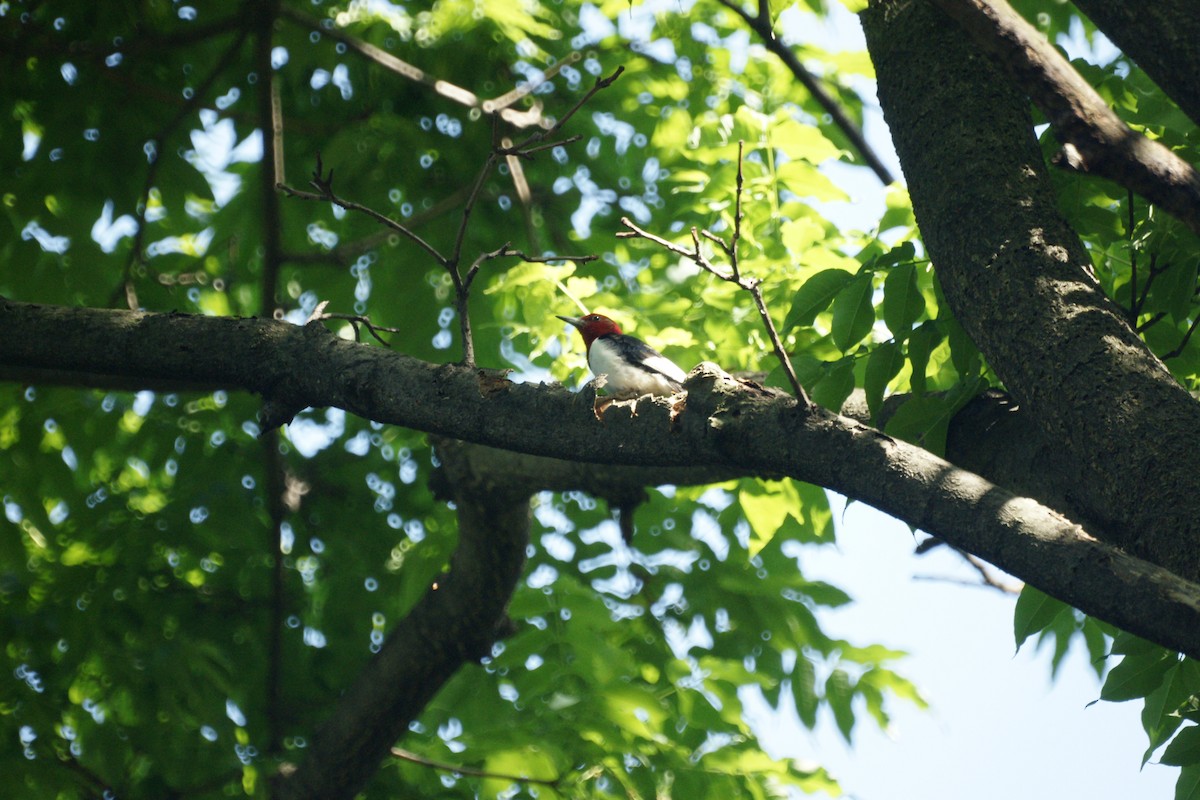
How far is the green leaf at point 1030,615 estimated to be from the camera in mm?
2963

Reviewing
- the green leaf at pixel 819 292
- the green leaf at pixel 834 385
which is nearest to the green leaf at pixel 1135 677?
the green leaf at pixel 834 385

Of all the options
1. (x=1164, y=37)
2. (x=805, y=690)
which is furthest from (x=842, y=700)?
(x=1164, y=37)

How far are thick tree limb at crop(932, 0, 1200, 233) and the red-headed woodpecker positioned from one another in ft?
6.28

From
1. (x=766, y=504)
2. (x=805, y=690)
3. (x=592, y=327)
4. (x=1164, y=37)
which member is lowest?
(x=805, y=690)

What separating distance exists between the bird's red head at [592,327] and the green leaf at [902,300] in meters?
1.78

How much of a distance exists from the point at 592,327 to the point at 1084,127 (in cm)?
320

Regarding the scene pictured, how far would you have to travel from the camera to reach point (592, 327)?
5.07 metres

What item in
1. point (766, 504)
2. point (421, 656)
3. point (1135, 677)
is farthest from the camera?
point (421, 656)

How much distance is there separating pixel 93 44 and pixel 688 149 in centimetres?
293

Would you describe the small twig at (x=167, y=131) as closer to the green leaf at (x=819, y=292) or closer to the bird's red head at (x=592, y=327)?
the bird's red head at (x=592, y=327)

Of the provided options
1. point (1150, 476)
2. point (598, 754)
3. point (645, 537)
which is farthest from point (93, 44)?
Result: point (1150, 476)

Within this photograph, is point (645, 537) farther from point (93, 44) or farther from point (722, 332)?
point (93, 44)

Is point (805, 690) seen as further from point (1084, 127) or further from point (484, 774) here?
point (1084, 127)

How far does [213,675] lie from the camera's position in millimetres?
4652
